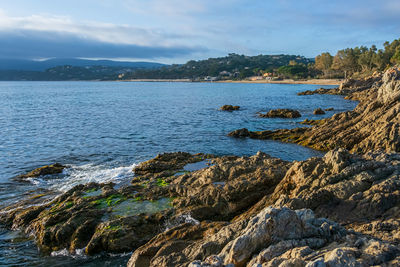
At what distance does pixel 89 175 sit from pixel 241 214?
12.6m

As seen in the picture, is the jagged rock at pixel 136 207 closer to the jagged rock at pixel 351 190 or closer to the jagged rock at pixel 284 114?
the jagged rock at pixel 351 190

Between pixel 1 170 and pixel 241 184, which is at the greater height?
pixel 241 184

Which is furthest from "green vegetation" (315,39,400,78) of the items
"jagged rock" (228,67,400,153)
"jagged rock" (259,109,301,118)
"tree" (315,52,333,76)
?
"jagged rock" (228,67,400,153)

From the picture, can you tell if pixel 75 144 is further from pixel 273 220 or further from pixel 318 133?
pixel 273 220

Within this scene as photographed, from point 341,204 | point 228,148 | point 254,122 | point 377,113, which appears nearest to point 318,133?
point 377,113

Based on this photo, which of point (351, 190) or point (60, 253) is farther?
point (60, 253)

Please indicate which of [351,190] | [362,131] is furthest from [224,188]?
[362,131]

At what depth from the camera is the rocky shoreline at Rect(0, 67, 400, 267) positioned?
6.62m

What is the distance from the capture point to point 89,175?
20.3 metres

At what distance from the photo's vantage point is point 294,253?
6.05 meters

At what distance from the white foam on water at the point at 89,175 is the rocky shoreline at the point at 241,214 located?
4.31 ft

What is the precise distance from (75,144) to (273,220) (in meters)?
27.8

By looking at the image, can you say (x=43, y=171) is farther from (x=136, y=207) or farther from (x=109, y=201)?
(x=136, y=207)

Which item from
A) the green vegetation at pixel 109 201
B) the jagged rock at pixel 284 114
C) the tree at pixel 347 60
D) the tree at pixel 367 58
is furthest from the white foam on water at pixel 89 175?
the tree at pixel 347 60
